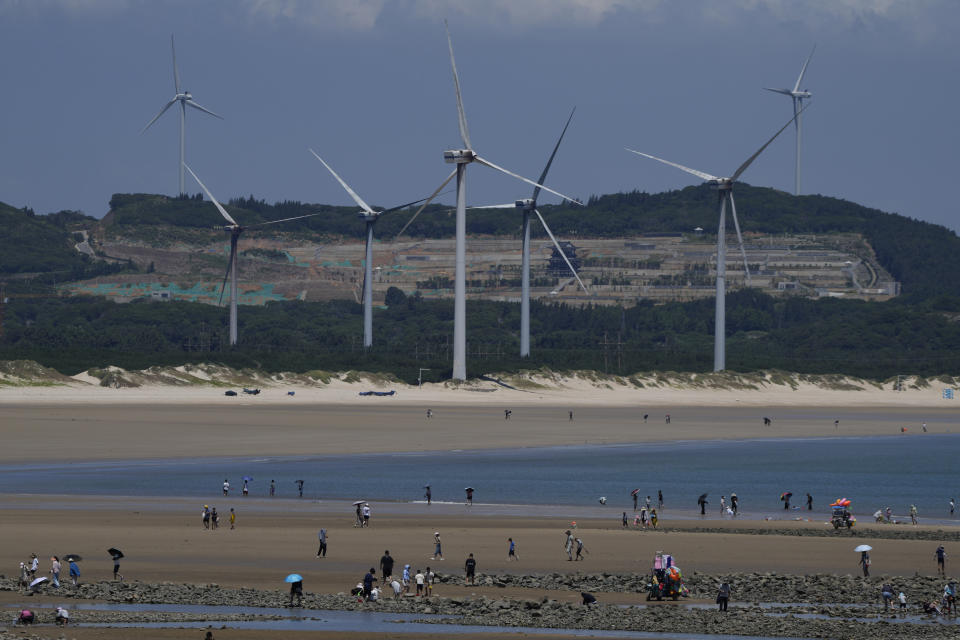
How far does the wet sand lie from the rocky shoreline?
108 feet

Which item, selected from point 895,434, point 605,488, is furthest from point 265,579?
point 895,434

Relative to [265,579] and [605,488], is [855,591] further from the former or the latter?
[605,488]

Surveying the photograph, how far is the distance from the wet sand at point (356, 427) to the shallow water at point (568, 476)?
399 cm

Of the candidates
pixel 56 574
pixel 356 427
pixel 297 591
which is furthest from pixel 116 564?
pixel 356 427

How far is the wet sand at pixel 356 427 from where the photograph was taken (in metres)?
66.2

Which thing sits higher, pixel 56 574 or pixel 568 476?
pixel 568 476

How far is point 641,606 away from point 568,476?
1109 inches

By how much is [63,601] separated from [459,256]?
79.0 meters

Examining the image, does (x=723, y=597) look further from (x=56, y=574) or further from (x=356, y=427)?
(x=356, y=427)

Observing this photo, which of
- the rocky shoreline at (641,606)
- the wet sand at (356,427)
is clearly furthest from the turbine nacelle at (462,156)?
the rocky shoreline at (641,606)

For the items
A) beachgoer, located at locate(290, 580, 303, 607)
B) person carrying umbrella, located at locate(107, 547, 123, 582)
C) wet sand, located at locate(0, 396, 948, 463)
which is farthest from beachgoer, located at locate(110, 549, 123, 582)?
wet sand, located at locate(0, 396, 948, 463)

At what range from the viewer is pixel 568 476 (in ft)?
188

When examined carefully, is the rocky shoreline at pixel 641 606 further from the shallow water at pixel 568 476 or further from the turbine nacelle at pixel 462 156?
the turbine nacelle at pixel 462 156

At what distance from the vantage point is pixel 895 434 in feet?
291
